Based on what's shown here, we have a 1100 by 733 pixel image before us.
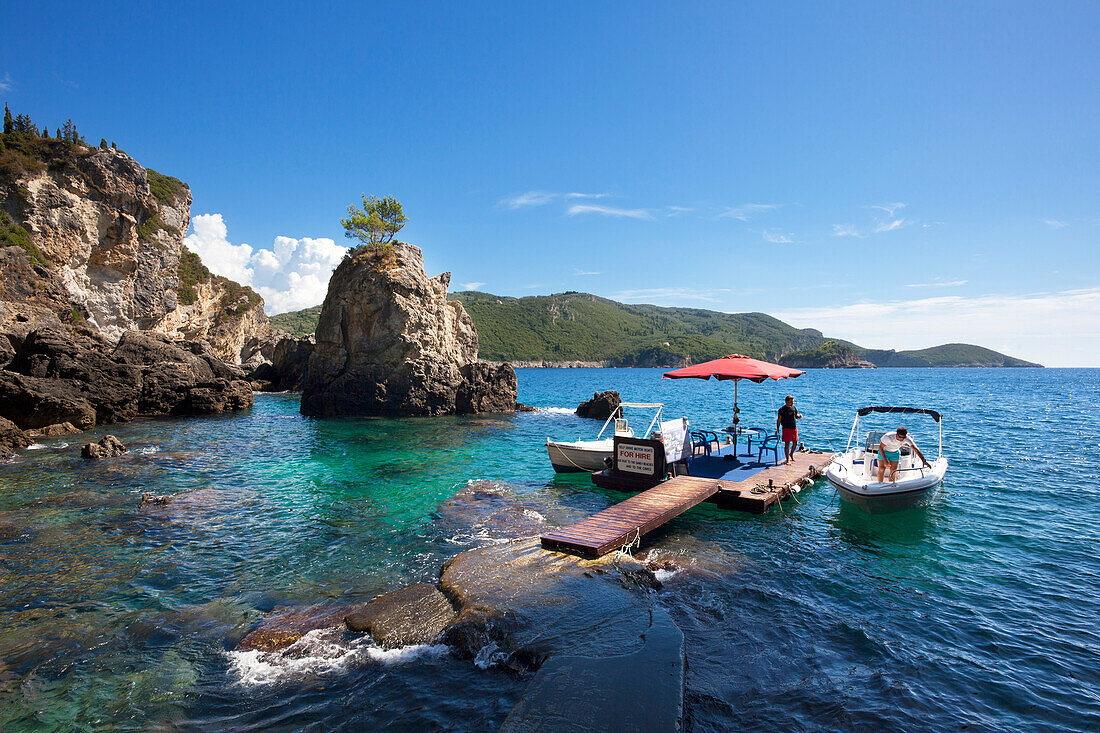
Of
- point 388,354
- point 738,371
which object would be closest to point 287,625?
point 738,371

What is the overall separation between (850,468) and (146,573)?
18.3 metres

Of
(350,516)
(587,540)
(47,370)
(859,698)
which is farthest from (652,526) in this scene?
(47,370)

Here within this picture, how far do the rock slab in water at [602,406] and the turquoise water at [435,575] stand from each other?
71.1 ft

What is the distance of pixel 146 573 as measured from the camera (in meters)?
9.73

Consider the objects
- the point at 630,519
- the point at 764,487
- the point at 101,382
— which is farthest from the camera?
the point at 101,382

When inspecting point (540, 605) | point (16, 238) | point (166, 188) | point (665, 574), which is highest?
point (166, 188)

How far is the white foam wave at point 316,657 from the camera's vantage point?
631 cm

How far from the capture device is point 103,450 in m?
20.4

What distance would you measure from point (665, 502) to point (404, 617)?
7182mm

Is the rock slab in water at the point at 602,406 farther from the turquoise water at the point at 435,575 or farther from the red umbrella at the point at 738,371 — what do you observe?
the red umbrella at the point at 738,371

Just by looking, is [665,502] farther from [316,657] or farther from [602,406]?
[602,406]

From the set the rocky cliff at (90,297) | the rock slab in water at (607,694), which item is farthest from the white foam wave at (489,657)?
the rocky cliff at (90,297)

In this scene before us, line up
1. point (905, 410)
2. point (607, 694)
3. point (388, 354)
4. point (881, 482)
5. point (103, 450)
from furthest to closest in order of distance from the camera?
point (388, 354)
point (103, 450)
point (905, 410)
point (881, 482)
point (607, 694)

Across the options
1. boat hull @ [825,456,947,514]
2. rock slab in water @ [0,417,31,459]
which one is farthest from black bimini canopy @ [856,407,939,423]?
rock slab in water @ [0,417,31,459]
